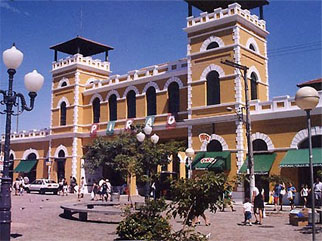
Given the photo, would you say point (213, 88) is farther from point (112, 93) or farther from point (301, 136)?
point (112, 93)

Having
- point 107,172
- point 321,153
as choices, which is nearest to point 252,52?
point 321,153

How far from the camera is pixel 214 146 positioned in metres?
27.7

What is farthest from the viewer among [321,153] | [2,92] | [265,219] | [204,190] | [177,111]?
[177,111]

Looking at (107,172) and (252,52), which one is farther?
(107,172)

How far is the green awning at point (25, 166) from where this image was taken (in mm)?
41875

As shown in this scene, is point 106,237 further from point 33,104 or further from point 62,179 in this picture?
point 62,179

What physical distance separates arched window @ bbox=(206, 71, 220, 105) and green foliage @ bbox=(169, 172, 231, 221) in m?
19.3

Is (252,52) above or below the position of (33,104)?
above

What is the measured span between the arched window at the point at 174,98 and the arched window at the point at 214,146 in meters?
4.70

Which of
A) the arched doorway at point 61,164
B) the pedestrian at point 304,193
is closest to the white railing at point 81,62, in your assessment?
the arched doorway at point 61,164

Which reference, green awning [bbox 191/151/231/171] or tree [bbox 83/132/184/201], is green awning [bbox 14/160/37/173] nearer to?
tree [bbox 83/132/184/201]

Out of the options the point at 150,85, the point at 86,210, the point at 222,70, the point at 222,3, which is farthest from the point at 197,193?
the point at 150,85

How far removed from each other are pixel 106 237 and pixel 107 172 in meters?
25.9

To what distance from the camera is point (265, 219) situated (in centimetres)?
1762
